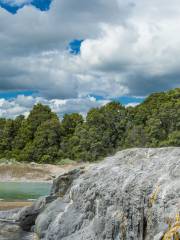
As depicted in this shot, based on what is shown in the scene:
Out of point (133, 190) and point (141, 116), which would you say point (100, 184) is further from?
point (141, 116)

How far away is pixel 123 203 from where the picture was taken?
48.9ft

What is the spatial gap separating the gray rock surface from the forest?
199 ft

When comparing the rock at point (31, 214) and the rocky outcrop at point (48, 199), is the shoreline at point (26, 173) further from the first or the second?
the rocky outcrop at point (48, 199)

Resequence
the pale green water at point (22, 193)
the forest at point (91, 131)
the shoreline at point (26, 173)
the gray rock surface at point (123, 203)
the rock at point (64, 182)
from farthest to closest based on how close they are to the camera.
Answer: the forest at point (91, 131) < the shoreline at point (26, 173) < the pale green water at point (22, 193) < the rock at point (64, 182) < the gray rock surface at point (123, 203)

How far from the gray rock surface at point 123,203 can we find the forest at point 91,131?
60.7 metres

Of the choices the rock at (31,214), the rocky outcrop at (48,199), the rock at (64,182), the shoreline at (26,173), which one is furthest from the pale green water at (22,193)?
the shoreline at (26,173)

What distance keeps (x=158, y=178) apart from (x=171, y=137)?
64.7 m

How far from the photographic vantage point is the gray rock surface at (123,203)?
44.1ft

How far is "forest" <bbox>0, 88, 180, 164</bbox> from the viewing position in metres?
83.8

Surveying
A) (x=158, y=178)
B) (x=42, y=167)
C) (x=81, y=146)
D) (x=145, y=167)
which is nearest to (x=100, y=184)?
(x=145, y=167)

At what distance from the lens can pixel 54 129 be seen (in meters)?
94.1

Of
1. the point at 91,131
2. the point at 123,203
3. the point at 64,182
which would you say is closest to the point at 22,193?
the point at 64,182

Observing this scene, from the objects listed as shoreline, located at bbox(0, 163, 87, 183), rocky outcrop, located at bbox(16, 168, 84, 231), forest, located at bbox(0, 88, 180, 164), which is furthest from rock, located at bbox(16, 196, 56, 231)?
forest, located at bbox(0, 88, 180, 164)

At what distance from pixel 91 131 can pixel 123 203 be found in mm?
72990
